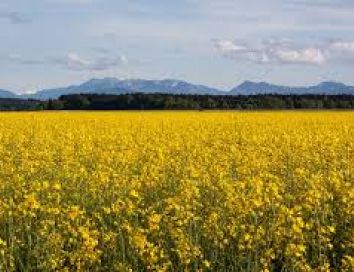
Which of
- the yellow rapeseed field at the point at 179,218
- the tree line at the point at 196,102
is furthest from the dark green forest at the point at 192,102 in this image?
the yellow rapeseed field at the point at 179,218

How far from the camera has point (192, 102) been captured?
3017 inches

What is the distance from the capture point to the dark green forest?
73812mm

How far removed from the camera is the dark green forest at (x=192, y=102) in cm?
7381

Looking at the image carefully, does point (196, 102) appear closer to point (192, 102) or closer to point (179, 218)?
point (192, 102)

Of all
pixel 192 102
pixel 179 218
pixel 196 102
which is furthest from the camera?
pixel 192 102

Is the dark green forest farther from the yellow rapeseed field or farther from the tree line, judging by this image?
the yellow rapeseed field

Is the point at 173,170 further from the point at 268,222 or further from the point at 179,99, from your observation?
the point at 179,99

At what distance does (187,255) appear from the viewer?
5.82m

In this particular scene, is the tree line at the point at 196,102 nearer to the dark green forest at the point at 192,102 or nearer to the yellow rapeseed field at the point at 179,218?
the dark green forest at the point at 192,102

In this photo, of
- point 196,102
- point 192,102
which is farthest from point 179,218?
point 192,102

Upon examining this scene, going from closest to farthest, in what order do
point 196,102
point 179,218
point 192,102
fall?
1. point 179,218
2. point 196,102
3. point 192,102

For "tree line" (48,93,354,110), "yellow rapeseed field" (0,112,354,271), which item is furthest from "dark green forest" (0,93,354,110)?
"yellow rapeseed field" (0,112,354,271)

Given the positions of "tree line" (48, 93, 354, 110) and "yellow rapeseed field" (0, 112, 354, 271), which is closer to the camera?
"yellow rapeseed field" (0, 112, 354, 271)

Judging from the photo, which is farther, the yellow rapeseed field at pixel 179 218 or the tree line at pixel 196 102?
the tree line at pixel 196 102
